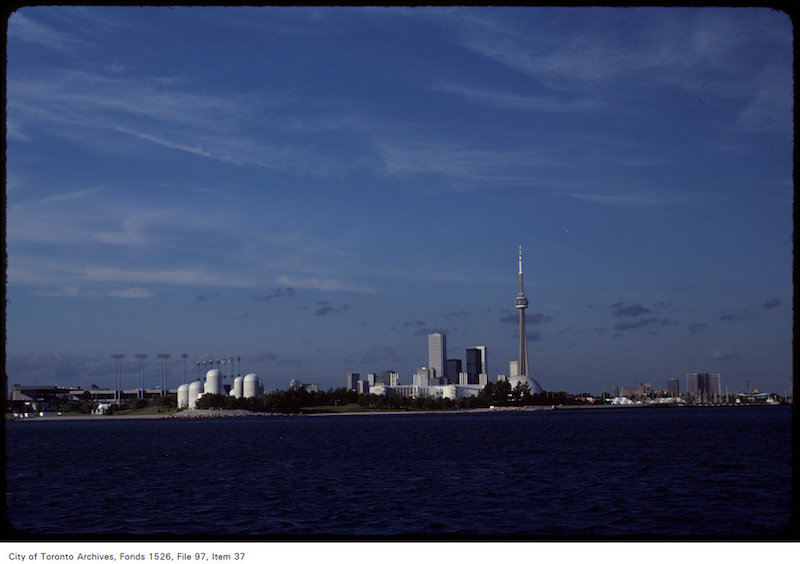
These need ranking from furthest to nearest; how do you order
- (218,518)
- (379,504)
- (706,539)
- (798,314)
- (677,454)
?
(677,454) < (379,504) < (218,518) < (706,539) < (798,314)

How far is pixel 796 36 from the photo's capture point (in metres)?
8.35

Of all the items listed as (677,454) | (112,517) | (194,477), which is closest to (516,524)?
(112,517)

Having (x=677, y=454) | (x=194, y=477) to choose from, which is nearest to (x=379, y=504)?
(x=194, y=477)

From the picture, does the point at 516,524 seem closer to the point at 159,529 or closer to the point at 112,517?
the point at 159,529

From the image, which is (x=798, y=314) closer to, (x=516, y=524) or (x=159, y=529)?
(x=516, y=524)

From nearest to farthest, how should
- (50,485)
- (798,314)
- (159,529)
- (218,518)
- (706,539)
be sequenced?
(798,314), (706,539), (159,529), (218,518), (50,485)

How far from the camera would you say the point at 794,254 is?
8.12 m

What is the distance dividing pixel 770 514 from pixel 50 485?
151ft

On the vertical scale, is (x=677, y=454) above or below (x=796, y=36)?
below

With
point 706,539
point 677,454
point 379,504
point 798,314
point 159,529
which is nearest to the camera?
point 798,314

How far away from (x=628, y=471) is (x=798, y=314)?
56.5 metres
